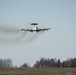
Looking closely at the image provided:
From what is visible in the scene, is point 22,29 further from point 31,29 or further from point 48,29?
point 48,29

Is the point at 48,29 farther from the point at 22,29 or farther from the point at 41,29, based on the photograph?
the point at 22,29

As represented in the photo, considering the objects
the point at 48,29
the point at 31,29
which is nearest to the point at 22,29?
the point at 31,29

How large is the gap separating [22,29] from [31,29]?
3.37 m

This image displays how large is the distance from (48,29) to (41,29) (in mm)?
2490

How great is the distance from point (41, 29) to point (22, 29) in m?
7.14

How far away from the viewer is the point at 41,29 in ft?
276

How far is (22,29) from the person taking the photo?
8612 centimetres

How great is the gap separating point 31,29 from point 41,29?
12.4 feet

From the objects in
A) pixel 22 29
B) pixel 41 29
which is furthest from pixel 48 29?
pixel 22 29

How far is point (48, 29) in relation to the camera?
8412 centimetres

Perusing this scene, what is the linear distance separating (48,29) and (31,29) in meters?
6.22
